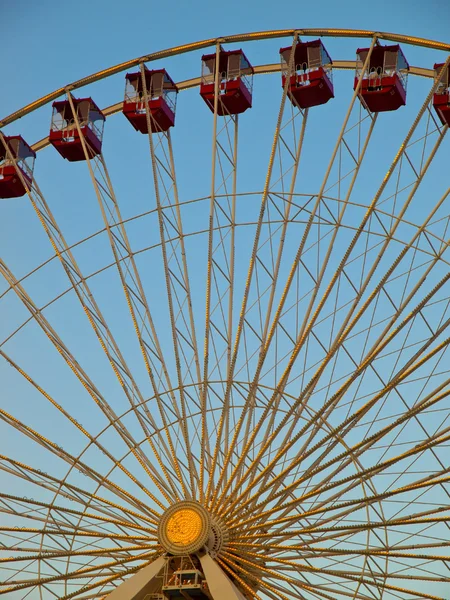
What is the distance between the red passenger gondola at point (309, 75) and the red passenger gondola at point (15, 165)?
26.3ft

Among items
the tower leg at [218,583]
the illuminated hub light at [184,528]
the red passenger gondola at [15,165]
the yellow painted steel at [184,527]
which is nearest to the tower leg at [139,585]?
the illuminated hub light at [184,528]

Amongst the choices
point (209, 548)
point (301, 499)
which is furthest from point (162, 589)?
point (301, 499)

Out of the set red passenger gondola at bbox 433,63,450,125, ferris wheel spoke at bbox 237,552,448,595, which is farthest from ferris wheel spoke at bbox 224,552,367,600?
red passenger gondola at bbox 433,63,450,125

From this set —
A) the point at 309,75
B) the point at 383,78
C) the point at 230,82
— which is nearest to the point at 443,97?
the point at 383,78

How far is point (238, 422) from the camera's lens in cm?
3014

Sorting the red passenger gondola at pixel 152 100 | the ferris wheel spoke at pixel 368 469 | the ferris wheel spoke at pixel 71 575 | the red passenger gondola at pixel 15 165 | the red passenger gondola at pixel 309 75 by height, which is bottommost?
the ferris wheel spoke at pixel 71 575

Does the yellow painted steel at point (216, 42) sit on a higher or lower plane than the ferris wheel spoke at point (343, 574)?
higher

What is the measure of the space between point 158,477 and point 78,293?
18.0 feet

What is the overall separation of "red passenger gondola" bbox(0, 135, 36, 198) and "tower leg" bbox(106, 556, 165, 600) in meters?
11.7

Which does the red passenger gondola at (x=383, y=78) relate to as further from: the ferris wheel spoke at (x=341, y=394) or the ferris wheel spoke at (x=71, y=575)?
the ferris wheel spoke at (x=71, y=575)

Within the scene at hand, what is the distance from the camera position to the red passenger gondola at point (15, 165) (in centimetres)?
3472

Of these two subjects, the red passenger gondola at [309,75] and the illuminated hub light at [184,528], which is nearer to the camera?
the illuminated hub light at [184,528]

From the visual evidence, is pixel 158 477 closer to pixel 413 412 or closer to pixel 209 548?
pixel 209 548

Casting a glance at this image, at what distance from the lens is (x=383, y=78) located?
3103 cm
